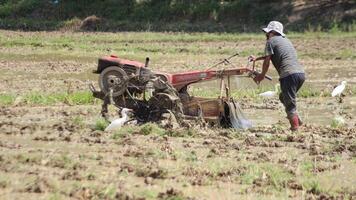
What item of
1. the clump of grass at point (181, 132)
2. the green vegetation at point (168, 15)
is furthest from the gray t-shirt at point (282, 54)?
the green vegetation at point (168, 15)

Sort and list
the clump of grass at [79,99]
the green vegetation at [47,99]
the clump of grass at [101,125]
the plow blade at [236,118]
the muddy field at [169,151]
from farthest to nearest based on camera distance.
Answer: the clump of grass at [79,99]
the green vegetation at [47,99]
the plow blade at [236,118]
the clump of grass at [101,125]
the muddy field at [169,151]

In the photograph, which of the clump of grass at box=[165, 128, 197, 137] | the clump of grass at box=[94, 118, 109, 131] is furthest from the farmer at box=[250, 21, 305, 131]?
the clump of grass at box=[94, 118, 109, 131]

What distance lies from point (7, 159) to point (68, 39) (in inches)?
858

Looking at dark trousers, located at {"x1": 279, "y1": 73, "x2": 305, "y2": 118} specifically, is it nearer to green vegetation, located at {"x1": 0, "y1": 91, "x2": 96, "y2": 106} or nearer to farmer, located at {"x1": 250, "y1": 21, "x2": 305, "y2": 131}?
farmer, located at {"x1": 250, "y1": 21, "x2": 305, "y2": 131}

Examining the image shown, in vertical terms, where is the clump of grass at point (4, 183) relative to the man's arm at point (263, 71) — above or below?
below

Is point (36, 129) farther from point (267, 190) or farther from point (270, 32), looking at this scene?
point (267, 190)

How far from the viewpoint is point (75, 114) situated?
10992mm

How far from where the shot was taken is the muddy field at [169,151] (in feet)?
19.9

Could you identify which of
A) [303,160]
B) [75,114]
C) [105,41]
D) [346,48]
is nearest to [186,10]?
[105,41]

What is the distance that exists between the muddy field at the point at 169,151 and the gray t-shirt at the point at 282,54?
90cm

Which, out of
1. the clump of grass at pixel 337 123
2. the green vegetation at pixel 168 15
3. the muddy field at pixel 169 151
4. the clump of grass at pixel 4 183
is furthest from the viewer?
the green vegetation at pixel 168 15

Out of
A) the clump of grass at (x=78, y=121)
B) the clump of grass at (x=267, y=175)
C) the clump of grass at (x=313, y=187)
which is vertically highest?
the clump of grass at (x=313, y=187)

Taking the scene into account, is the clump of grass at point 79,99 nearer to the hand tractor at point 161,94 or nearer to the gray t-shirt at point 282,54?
the hand tractor at point 161,94

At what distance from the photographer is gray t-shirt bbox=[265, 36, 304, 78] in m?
9.46
